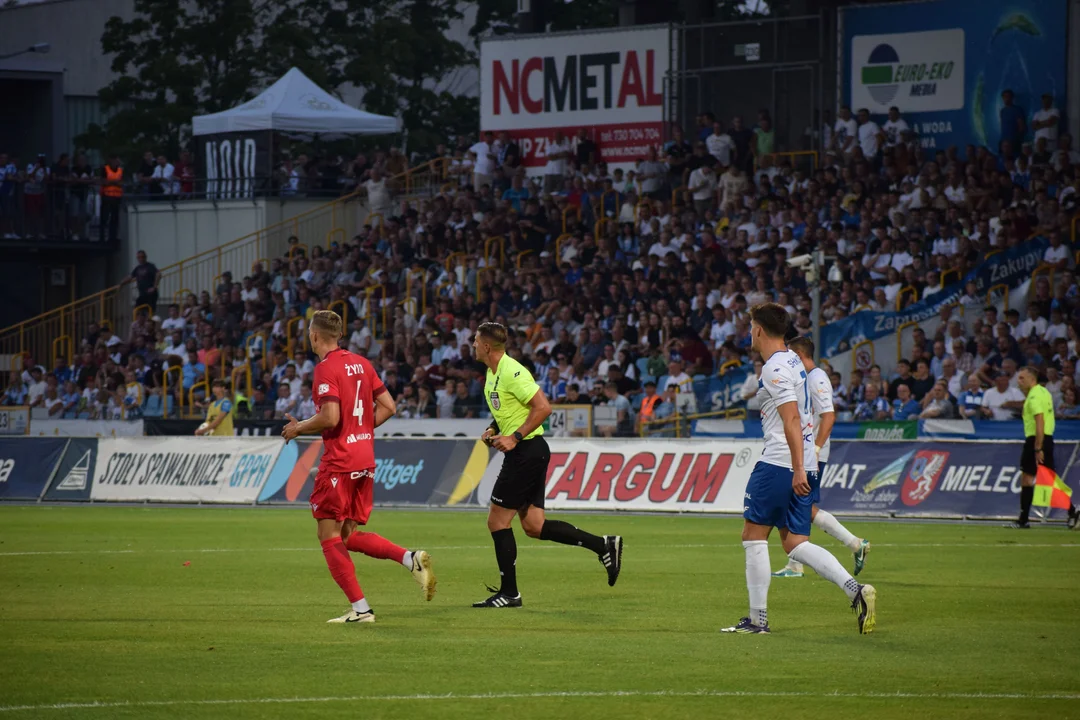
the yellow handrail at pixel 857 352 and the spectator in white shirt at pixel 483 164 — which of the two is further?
the spectator in white shirt at pixel 483 164

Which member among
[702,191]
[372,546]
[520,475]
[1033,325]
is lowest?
[372,546]

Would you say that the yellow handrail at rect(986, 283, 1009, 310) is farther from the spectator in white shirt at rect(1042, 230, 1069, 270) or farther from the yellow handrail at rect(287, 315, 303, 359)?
the yellow handrail at rect(287, 315, 303, 359)

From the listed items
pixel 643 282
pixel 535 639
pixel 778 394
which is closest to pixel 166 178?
pixel 643 282

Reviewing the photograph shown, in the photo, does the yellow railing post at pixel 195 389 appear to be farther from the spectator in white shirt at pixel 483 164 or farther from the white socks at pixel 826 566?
the white socks at pixel 826 566

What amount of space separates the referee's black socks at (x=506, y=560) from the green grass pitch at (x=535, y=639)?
281 mm

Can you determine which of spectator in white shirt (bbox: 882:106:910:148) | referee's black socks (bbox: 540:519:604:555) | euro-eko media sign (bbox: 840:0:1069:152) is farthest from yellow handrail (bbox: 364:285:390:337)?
referee's black socks (bbox: 540:519:604:555)

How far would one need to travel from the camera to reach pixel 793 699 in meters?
8.53

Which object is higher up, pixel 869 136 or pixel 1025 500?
pixel 869 136

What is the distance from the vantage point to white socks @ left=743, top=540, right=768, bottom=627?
10.8 meters

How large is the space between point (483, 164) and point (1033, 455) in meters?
22.7

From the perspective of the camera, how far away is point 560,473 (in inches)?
1044

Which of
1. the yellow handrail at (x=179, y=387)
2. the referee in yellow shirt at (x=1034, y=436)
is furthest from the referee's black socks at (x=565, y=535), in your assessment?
the yellow handrail at (x=179, y=387)

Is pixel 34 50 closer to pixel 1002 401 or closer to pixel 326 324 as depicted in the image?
pixel 1002 401

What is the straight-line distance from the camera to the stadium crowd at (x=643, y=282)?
92.9ft
